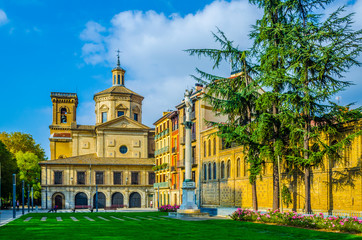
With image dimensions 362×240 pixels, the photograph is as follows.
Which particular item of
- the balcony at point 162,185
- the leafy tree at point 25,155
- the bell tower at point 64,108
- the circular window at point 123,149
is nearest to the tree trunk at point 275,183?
the balcony at point 162,185

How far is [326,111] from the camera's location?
92.0 feet

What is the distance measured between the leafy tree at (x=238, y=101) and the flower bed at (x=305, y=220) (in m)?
2.17

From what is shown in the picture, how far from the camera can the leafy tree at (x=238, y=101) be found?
30902 mm

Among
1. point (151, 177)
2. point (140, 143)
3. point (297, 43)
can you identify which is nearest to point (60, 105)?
point (140, 143)

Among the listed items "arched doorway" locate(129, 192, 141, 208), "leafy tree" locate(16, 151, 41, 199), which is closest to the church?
"arched doorway" locate(129, 192, 141, 208)

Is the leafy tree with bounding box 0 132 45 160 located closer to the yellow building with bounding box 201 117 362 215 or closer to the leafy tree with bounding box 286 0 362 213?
the yellow building with bounding box 201 117 362 215

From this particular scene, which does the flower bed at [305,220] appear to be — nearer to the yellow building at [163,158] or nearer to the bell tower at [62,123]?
the yellow building at [163,158]

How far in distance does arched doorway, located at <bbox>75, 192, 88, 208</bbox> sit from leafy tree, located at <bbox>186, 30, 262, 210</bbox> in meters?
45.3

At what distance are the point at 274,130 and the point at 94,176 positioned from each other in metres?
49.9

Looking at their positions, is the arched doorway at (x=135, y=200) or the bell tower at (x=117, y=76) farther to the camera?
the bell tower at (x=117, y=76)

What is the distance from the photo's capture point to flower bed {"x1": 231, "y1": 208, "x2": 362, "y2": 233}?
2161cm

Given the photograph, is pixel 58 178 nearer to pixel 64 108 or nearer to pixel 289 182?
pixel 64 108

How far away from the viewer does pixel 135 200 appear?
76.8m

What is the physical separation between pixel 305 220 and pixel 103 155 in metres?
58.8
